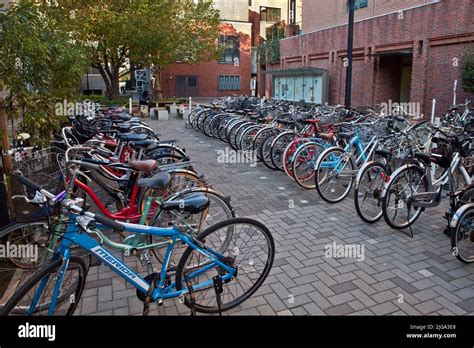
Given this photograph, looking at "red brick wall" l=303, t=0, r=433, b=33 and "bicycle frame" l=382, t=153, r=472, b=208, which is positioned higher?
"red brick wall" l=303, t=0, r=433, b=33

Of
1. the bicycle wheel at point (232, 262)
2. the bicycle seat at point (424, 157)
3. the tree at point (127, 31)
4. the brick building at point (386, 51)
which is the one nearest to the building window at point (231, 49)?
the brick building at point (386, 51)

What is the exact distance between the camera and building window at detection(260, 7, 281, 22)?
39.2m

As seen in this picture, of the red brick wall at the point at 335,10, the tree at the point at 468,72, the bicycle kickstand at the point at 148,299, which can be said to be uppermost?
the red brick wall at the point at 335,10

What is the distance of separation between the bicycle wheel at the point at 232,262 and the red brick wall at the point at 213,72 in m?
31.1

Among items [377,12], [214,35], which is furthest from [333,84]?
[214,35]

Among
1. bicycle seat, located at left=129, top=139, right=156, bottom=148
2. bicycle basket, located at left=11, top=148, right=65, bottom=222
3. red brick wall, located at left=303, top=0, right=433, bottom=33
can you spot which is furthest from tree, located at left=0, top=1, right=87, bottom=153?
red brick wall, located at left=303, top=0, right=433, bottom=33

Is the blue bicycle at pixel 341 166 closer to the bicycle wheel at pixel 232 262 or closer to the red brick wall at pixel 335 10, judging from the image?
the bicycle wheel at pixel 232 262

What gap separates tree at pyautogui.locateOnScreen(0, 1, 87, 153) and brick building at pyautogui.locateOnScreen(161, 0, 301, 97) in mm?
29145

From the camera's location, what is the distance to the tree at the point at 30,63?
3283 millimetres

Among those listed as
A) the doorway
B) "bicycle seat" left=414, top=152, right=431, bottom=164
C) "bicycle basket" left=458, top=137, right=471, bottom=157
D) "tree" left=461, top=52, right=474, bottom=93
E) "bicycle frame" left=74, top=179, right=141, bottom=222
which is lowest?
"bicycle frame" left=74, top=179, right=141, bottom=222

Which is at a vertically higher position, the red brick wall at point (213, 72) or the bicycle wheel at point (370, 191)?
the red brick wall at point (213, 72)

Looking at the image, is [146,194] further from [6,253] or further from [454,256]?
[454,256]

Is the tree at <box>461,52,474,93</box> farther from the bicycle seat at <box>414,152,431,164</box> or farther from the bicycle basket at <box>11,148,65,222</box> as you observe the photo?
the bicycle basket at <box>11,148,65,222</box>
